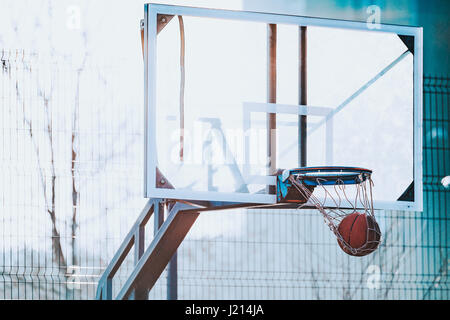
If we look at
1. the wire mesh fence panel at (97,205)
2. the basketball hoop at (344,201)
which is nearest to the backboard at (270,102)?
the basketball hoop at (344,201)

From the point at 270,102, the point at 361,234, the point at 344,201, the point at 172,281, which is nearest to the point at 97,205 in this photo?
the point at 172,281

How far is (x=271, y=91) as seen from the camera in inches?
141

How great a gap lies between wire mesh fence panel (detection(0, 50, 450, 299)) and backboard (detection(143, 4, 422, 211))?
1.56 metres

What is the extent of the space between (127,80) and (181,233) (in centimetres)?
187

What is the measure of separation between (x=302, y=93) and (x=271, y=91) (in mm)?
189

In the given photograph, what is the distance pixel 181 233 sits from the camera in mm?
3730

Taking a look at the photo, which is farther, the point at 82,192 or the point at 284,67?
the point at 82,192

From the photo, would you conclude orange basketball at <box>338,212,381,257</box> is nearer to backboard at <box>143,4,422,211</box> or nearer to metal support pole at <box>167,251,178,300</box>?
backboard at <box>143,4,422,211</box>

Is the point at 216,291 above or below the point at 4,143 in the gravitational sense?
A: below

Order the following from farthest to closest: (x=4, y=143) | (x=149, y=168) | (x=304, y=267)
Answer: (x=304, y=267), (x=4, y=143), (x=149, y=168)
